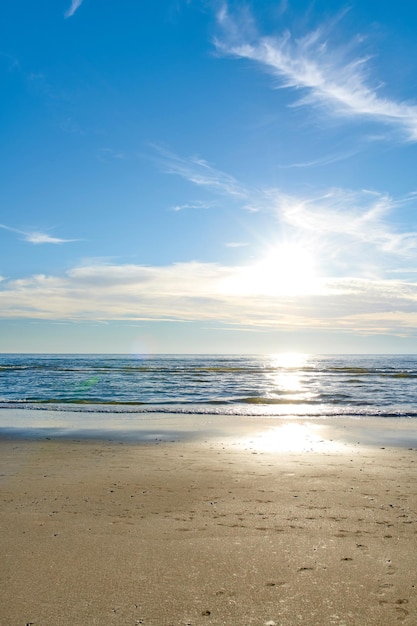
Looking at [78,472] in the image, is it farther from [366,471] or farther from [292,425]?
[292,425]

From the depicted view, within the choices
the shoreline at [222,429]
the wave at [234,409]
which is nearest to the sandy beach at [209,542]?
the shoreline at [222,429]

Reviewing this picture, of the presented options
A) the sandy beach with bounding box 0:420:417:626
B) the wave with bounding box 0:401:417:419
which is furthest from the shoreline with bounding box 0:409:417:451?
the sandy beach with bounding box 0:420:417:626

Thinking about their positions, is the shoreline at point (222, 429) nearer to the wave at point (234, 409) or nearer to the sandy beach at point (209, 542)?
the wave at point (234, 409)

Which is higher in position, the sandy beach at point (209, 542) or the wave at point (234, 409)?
the sandy beach at point (209, 542)

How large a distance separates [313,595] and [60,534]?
149 inches

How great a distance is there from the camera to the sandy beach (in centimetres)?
489

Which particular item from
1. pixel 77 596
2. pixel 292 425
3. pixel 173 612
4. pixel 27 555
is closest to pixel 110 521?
pixel 27 555

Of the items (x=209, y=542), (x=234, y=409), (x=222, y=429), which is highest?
(x=209, y=542)

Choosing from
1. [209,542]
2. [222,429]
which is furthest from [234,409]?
[209,542]

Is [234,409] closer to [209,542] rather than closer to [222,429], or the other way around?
[222,429]

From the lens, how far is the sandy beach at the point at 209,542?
4.89 m

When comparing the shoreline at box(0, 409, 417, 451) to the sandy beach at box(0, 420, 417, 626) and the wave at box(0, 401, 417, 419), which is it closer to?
the wave at box(0, 401, 417, 419)

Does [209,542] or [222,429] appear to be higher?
[209,542]

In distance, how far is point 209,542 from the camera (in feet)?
21.9
